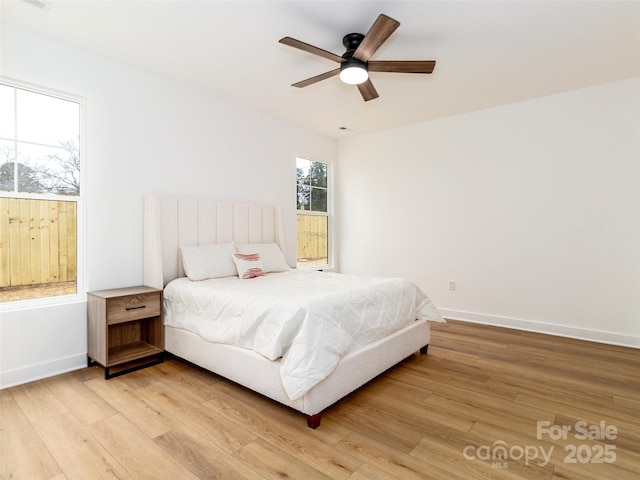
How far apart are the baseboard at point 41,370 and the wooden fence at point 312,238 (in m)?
2.94

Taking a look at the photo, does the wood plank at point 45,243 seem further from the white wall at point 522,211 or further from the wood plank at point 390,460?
the white wall at point 522,211

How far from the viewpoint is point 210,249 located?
3430 mm

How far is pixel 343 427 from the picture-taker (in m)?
1.99

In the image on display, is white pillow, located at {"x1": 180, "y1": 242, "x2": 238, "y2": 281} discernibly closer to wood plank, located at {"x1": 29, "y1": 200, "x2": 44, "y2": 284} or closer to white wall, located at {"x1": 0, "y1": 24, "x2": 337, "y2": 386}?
white wall, located at {"x1": 0, "y1": 24, "x2": 337, "y2": 386}

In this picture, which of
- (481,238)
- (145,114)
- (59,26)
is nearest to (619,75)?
(481,238)

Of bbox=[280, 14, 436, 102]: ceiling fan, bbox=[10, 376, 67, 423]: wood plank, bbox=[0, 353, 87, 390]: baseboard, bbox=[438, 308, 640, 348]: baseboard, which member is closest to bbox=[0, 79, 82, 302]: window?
bbox=[0, 353, 87, 390]: baseboard

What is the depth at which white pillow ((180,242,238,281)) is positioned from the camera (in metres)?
3.19

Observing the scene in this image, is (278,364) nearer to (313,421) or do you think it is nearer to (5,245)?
(313,421)

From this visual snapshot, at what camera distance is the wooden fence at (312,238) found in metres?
5.13

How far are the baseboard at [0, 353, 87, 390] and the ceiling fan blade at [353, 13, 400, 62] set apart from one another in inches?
126

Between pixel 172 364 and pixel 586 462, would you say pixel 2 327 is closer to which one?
pixel 172 364

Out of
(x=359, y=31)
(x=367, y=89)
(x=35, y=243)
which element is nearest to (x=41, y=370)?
Result: (x=35, y=243)

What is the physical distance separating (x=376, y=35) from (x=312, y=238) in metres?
3.48

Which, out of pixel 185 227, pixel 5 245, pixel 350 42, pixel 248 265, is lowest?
pixel 248 265
